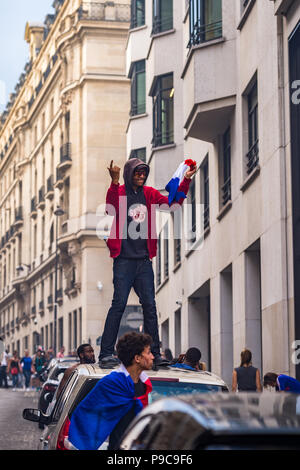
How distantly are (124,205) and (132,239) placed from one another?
36cm

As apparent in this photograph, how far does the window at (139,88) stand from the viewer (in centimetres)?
3953

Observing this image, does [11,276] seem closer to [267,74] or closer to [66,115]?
[66,115]

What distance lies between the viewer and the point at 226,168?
77.3 ft

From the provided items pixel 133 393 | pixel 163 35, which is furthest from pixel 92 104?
pixel 133 393

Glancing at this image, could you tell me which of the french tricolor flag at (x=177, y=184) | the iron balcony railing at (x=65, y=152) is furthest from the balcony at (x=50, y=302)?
the french tricolor flag at (x=177, y=184)

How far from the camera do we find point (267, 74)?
17984mm

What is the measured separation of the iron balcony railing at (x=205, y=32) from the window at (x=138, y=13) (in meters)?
15.5

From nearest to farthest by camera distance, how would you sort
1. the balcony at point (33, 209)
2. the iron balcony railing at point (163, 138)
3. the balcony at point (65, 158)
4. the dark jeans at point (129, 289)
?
the dark jeans at point (129, 289)
the iron balcony railing at point (163, 138)
the balcony at point (65, 158)
the balcony at point (33, 209)

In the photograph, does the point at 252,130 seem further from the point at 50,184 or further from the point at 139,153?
the point at 50,184

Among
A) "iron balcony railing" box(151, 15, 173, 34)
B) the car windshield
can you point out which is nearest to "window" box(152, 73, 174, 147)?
"iron balcony railing" box(151, 15, 173, 34)

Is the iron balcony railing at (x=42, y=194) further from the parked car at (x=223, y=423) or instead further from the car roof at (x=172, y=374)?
the parked car at (x=223, y=423)

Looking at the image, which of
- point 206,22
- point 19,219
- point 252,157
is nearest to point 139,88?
point 206,22

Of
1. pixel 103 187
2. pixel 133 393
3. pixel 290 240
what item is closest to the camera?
pixel 133 393
